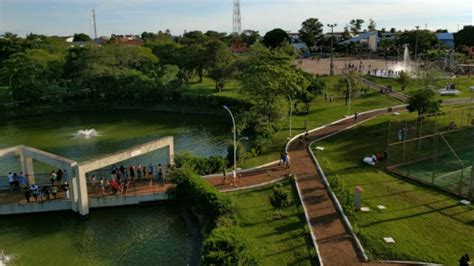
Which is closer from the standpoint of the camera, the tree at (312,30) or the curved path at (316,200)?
the curved path at (316,200)

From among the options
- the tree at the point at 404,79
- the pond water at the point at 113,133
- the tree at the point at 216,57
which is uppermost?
the tree at the point at 216,57

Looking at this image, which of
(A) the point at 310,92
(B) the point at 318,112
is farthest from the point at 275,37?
(B) the point at 318,112

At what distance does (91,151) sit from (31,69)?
29419 millimetres

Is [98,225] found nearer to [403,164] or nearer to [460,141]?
[403,164]

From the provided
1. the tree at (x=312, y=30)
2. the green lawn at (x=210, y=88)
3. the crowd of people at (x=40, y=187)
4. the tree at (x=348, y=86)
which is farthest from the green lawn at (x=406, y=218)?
the tree at (x=312, y=30)

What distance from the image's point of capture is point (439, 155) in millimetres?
30688

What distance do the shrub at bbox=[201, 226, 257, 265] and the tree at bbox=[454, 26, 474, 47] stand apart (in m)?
109

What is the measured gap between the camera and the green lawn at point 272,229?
1844 centimetres

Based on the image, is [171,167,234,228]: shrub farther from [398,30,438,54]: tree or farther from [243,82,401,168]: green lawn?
[398,30,438,54]: tree

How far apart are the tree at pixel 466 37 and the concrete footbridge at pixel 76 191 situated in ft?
337

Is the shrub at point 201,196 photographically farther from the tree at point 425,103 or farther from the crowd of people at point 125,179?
the tree at point 425,103

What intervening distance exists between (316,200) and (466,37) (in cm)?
10171

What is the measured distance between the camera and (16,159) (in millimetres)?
36438

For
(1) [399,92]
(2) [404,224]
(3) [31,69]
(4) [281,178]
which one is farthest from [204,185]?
(3) [31,69]
